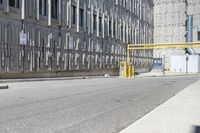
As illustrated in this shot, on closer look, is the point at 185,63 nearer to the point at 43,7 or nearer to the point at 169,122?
the point at 43,7

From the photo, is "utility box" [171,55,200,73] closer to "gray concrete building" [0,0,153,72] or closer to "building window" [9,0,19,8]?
"gray concrete building" [0,0,153,72]

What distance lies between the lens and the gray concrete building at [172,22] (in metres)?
78.9

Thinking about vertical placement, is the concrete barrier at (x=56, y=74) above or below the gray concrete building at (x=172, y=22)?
below

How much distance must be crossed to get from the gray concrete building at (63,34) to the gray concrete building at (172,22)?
23275 millimetres

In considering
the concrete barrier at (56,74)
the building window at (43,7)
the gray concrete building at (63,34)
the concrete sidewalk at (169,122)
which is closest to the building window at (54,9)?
the gray concrete building at (63,34)

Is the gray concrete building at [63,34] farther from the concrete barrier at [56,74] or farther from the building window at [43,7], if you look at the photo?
the concrete barrier at [56,74]

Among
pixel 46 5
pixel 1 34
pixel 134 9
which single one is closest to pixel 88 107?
pixel 1 34

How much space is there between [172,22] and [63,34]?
50.4 metres

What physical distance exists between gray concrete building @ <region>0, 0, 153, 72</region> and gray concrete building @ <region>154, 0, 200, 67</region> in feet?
76.4

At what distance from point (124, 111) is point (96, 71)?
111ft

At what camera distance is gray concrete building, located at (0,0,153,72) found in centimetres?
2662

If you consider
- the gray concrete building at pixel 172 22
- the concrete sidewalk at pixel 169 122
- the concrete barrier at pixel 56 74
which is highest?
the gray concrete building at pixel 172 22

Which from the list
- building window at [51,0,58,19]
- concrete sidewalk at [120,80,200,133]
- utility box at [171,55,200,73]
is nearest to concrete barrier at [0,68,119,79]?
building window at [51,0,58,19]

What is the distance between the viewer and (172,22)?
79500mm
